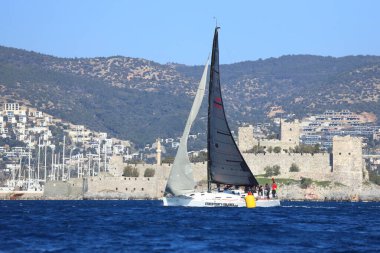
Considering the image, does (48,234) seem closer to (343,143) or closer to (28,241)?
(28,241)

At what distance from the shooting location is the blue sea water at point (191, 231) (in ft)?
125

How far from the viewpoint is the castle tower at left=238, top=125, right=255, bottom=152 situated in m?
98.9

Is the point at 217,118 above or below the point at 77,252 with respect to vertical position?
above

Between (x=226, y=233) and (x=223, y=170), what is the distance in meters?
17.2

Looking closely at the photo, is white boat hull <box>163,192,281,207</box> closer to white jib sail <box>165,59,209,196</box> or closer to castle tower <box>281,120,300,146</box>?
white jib sail <box>165,59,209,196</box>

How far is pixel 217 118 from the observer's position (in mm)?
59969

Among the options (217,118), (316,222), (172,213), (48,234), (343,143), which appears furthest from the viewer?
(343,143)

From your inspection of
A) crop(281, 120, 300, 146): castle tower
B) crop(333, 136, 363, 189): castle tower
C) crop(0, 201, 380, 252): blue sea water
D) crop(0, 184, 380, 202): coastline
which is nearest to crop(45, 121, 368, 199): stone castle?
crop(333, 136, 363, 189): castle tower

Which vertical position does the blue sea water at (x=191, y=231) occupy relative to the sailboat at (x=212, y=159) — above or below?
below

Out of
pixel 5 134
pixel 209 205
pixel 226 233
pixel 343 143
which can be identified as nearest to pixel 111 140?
pixel 5 134

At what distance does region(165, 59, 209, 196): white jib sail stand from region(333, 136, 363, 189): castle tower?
3493 cm

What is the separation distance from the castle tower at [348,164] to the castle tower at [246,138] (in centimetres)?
797

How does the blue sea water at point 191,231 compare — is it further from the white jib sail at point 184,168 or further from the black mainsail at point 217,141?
the black mainsail at point 217,141

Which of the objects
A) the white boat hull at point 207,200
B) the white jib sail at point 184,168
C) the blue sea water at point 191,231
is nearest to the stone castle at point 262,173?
the white boat hull at point 207,200
